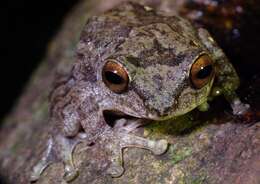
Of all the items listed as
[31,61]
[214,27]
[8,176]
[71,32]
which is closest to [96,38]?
[214,27]

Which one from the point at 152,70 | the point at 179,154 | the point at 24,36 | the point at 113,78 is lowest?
the point at 24,36

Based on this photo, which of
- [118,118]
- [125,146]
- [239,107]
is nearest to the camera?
[239,107]

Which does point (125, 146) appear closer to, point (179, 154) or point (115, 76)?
point (179, 154)

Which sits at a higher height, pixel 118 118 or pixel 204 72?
pixel 204 72

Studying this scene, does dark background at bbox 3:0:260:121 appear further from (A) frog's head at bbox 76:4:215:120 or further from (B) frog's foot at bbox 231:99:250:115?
(B) frog's foot at bbox 231:99:250:115

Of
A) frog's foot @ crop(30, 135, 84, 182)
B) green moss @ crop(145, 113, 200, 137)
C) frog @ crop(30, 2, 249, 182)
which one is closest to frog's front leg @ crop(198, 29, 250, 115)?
frog @ crop(30, 2, 249, 182)

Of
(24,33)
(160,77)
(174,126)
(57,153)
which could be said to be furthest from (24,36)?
(160,77)

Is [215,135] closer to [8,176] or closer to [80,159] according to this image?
[80,159]
